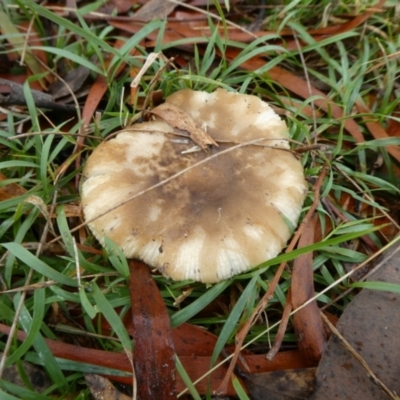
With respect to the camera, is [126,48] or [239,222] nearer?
[239,222]

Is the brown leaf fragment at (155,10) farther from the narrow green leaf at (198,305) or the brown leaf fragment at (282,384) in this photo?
the brown leaf fragment at (282,384)

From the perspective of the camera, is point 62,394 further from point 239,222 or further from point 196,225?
point 239,222

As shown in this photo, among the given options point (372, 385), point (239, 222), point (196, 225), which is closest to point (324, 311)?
point (372, 385)

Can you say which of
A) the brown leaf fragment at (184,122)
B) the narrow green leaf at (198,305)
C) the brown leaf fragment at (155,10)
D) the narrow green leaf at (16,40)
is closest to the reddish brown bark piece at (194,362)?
the narrow green leaf at (198,305)

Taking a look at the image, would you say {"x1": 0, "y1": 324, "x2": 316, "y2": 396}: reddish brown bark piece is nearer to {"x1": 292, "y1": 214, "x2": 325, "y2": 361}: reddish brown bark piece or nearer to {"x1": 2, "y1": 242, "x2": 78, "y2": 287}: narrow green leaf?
{"x1": 292, "y1": 214, "x2": 325, "y2": 361}: reddish brown bark piece

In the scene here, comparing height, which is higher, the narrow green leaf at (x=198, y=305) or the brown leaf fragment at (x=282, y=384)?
the narrow green leaf at (x=198, y=305)

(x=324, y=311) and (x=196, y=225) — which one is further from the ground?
(x=196, y=225)
